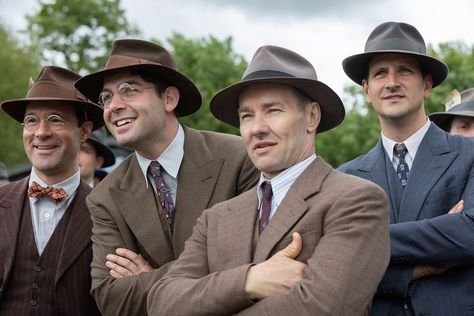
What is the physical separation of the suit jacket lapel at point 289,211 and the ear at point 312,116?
296 millimetres

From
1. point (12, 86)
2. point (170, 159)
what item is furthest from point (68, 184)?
point (12, 86)

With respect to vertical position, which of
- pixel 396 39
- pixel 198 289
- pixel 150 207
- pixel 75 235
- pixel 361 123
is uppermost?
pixel 361 123

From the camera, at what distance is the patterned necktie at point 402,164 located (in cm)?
435

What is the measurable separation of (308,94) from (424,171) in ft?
2.97

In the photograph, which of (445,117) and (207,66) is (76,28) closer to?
(207,66)

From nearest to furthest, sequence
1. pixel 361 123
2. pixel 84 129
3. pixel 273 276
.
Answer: pixel 273 276
pixel 84 129
pixel 361 123

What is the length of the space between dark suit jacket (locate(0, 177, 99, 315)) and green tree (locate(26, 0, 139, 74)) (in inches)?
1494

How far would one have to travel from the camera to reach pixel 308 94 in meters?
3.81

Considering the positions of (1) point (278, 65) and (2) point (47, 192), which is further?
(2) point (47, 192)

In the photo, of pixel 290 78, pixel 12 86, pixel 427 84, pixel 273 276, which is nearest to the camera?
pixel 273 276

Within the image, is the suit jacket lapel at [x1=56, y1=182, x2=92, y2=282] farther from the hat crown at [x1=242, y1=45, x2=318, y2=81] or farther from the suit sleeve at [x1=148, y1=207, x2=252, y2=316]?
the hat crown at [x1=242, y1=45, x2=318, y2=81]

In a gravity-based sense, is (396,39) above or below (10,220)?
above

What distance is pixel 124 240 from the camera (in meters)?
4.44

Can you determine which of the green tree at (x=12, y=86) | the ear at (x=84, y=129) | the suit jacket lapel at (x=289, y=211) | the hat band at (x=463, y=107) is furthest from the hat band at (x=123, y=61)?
the green tree at (x=12, y=86)
